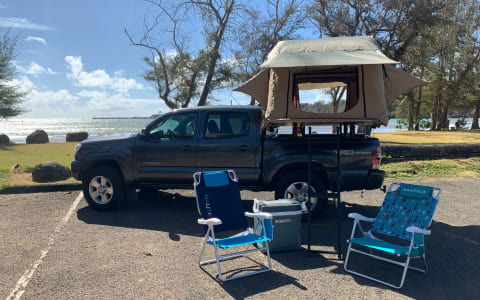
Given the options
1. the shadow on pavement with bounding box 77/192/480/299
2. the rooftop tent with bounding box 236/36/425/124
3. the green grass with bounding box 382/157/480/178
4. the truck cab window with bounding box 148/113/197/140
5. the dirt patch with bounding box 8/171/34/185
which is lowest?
the shadow on pavement with bounding box 77/192/480/299

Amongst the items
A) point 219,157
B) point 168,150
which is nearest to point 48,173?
point 168,150

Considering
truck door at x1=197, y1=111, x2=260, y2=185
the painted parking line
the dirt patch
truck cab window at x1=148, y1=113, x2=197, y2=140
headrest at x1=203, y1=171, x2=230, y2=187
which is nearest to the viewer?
the painted parking line

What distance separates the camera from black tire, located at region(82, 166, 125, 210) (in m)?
6.25

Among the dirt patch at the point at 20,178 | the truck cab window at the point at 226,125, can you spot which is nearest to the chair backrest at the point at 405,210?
the truck cab window at the point at 226,125

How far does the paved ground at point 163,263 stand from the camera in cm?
345

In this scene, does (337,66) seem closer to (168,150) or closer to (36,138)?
(168,150)

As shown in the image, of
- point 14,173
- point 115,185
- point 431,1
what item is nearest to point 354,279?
point 115,185

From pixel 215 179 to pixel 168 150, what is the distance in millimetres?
1919

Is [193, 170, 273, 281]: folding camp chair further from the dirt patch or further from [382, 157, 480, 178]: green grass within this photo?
[382, 157, 480, 178]: green grass

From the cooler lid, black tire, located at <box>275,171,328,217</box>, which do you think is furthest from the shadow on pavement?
the cooler lid

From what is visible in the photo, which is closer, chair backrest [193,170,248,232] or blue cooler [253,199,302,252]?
chair backrest [193,170,248,232]

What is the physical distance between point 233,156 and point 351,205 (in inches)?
111

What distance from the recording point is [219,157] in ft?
19.6

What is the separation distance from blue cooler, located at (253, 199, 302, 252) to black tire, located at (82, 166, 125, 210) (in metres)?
3.03
